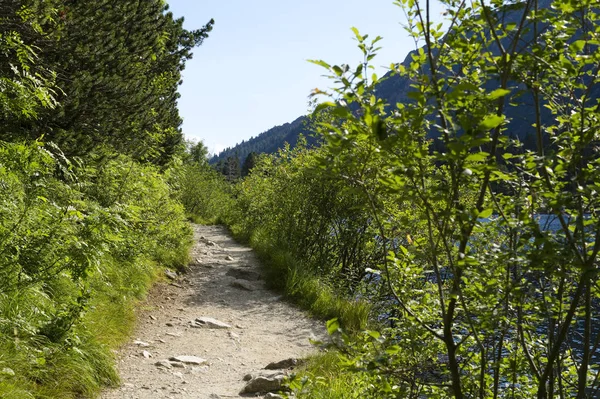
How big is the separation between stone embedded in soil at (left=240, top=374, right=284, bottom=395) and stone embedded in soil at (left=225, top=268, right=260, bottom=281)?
6177mm

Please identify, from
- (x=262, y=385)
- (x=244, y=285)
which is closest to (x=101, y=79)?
(x=262, y=385)

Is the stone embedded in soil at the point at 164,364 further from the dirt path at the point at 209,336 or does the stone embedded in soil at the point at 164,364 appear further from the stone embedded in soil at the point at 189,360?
the stone embedded in soil at the point at 189,360

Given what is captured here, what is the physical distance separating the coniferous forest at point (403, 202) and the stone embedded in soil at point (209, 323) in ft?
3.44

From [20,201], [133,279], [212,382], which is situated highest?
[20,201]

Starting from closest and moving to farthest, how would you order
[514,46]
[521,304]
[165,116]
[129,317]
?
[514,46] < [521,304] < [129,317] < [165,116]

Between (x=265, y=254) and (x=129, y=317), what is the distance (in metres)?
6.76

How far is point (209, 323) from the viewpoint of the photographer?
25.3ft

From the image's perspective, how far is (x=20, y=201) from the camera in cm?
457

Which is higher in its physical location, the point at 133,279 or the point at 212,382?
the point at 133,279

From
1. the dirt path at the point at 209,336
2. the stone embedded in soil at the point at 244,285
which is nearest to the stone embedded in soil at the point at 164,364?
the dirt path at the point at 209,336

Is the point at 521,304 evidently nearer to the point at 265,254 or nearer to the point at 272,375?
the point at 272,375

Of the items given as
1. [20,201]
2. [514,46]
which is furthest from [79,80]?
[514,46]

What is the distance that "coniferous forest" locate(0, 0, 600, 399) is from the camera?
6.24ft

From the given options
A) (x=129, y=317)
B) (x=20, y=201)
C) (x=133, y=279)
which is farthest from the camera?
(x=133, y=279)
